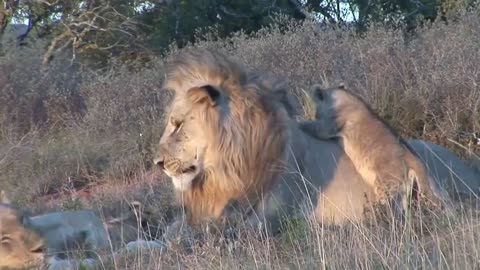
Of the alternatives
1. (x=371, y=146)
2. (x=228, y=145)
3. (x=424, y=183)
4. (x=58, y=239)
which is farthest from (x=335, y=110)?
(x=58, y=239)

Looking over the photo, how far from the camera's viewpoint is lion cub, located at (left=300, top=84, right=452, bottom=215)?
21.1ft

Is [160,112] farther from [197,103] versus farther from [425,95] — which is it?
[197,103]

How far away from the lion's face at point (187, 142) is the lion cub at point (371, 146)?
851 mm

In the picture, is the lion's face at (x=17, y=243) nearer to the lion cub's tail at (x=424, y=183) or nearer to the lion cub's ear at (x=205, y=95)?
the lion cub's ear at (x=205, y=95)

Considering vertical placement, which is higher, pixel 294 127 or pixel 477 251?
pixel 294 127

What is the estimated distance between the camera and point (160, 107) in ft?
38.2

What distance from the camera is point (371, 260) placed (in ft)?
16.3

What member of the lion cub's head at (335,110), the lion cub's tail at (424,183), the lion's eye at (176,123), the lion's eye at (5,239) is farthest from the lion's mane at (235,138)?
the lion's eye at (5,239)

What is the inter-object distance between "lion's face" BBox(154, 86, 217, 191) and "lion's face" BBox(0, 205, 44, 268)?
2.81ft

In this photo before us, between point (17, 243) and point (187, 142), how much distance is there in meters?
1.13

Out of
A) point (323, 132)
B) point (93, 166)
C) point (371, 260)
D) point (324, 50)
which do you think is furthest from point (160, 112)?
point (371, 260)

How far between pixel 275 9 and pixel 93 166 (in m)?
9.74

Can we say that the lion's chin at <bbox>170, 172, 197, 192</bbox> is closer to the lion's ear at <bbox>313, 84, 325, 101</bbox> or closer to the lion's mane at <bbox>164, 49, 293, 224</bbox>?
the lion's mane at <bbox>164, 49, 293, 224</bbox>

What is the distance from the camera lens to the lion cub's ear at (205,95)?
6.24 metres
